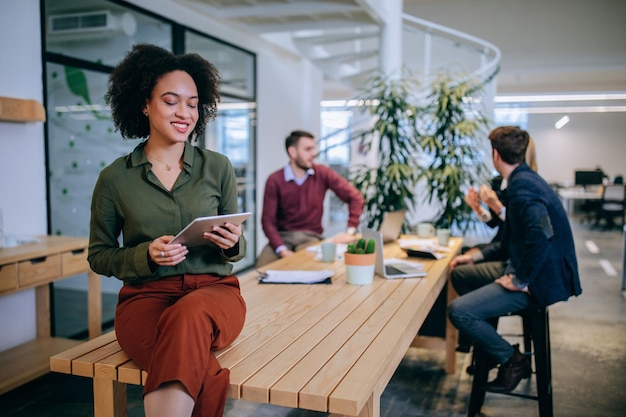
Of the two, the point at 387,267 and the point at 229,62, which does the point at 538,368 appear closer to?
the point at 387,267

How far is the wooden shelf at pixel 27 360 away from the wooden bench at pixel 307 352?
5.08 ft

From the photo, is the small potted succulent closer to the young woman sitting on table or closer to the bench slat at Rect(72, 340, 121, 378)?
the young woman sitting on table

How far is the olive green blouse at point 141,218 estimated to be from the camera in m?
1.74

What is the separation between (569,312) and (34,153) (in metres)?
4.35

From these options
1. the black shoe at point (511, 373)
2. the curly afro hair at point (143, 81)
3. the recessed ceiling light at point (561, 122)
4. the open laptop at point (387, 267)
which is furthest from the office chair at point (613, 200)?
the curly afro hair at point (143, 81)

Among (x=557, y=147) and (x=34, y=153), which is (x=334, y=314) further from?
(x=557, y=147)

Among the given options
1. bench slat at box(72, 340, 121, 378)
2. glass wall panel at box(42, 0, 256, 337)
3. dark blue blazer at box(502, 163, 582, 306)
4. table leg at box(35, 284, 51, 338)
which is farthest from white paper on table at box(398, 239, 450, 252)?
glass wall panel at box(42, 0, 256, 337)

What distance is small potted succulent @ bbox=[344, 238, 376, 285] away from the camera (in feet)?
8.26

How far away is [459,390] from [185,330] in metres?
2.24

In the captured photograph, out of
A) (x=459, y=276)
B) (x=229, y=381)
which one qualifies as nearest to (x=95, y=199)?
(x=229, y=381)

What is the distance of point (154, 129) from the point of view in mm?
1845

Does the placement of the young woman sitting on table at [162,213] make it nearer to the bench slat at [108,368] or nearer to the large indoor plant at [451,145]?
the bench slat at [108,368]

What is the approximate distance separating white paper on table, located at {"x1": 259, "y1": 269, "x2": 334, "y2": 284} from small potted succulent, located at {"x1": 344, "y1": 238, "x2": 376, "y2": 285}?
0.44 ft

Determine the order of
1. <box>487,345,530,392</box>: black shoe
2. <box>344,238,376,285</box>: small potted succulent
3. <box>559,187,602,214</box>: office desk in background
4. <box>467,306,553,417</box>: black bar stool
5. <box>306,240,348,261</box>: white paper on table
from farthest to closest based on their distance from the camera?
<box>559,187,602,214</box>: office desk in background
<box>306,240,348,261</box>: white paper on table
<box>487,345,530,392</box>: black shoe
<box>467,306,553,417</box>: black bar stool
<box>344,238,376,285</box>: small potted succulent
